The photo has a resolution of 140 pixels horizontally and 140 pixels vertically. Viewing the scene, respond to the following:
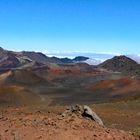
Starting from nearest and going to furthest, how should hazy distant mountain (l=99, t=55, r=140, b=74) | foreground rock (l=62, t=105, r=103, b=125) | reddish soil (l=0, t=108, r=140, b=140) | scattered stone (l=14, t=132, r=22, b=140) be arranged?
scattered stone (l=14, t=132, r=22, b=140), reddish soil (l=0, t=108, r=140, b=140), foreground rock (l=62, t=105, r=103, b=125), hazy distant mountain (l=99, t=55, r=140, b=74)

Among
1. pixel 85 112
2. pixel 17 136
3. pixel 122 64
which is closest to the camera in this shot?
pixel 17 136

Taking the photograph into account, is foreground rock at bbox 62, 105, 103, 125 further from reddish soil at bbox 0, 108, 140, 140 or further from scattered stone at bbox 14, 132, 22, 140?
scattered stone at bbox 14, 132, 22, 140

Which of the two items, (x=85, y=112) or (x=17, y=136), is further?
(x=85, y=112)

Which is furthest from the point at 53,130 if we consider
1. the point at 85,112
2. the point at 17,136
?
the point at 85,112

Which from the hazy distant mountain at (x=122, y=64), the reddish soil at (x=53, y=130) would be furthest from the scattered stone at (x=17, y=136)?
the hazy distant mountain at (x=122, y=64)

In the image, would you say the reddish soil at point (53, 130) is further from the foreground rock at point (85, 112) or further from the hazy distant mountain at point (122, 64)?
the hazy distant mountain at point (122, 64)

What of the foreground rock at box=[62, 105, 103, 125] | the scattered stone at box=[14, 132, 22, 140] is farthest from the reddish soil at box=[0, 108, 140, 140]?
the foreground rock at box=[62, 105, 103, 125]

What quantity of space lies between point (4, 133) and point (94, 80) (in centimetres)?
9383

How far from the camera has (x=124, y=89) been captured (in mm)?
78625

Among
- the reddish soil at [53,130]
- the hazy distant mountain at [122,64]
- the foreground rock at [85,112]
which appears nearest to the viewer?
the reddish soil at [53,130]

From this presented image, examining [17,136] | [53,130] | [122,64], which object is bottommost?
[122,64]

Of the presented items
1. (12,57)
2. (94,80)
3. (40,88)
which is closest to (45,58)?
(12,57)

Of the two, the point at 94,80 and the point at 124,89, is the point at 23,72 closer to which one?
the point at 94,80

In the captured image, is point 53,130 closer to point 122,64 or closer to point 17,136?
point 17,136
